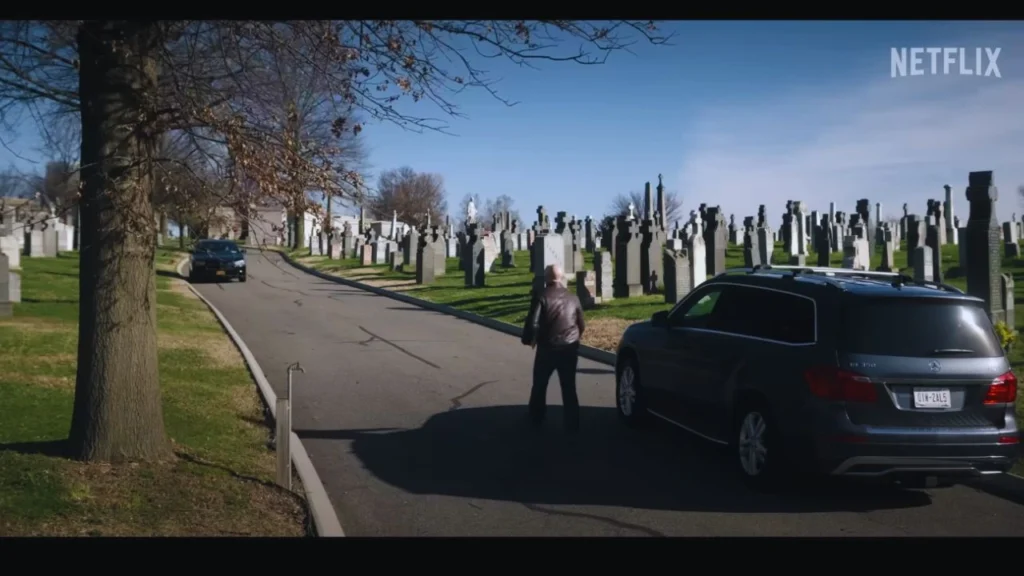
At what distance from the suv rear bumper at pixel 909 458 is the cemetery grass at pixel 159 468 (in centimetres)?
382

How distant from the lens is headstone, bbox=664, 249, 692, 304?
67.6 ft

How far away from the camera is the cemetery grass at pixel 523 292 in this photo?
57.4ft

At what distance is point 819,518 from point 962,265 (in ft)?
68.8

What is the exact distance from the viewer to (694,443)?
9242 mm

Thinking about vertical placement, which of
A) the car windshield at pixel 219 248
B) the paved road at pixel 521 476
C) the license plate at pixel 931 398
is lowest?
the paved road at pixel 521 476

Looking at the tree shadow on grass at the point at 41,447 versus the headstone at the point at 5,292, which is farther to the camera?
the headstone at the point at 5,292

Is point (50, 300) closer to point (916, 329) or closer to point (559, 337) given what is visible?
point (559, 337)

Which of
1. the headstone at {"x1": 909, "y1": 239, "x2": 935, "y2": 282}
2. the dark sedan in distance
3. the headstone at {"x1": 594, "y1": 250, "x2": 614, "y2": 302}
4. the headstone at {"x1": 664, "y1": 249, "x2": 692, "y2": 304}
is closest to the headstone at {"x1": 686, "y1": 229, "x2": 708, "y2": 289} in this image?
the headstone at {"x1": 664, "y1": 249, "x2": 692, "y2": 304}

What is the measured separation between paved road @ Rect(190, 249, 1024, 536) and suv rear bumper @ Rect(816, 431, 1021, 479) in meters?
0.35

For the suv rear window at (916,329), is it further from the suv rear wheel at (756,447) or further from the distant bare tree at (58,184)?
the distant bare tree at (58,184)

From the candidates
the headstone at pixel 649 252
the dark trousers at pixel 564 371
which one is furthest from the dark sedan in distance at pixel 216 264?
the dark trousers at pixel 564 371

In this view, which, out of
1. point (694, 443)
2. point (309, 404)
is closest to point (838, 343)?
point (694, 443)

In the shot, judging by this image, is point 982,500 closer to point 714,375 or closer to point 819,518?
point 819,518
